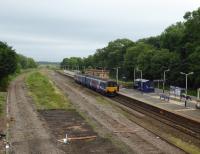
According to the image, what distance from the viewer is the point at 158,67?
80.0 meters

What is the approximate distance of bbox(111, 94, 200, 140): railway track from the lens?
109 feet

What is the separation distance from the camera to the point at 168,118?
4006 centimetres

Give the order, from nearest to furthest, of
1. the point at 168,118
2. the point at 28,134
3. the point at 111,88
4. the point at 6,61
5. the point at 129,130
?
the point at 28,134, the point at 129,130, the point at 168,118, the point at 111,88, the point at 6,61

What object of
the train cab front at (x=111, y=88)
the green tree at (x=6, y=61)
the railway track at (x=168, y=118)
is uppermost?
the green tree at (x=6, y=61)

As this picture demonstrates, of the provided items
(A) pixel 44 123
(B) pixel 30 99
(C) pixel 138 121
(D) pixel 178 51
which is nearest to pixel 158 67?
(D) pixel 178 51

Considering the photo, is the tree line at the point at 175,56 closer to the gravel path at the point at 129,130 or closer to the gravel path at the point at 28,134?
the gravel path at the point at 129,130

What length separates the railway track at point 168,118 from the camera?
3338 centimetres

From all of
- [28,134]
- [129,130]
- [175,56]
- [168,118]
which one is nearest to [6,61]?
[175,56]

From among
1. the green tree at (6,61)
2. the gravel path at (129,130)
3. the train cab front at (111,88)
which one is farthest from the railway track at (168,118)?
the green tree at (6,61)

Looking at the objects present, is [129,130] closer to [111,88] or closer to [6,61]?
[111,88]

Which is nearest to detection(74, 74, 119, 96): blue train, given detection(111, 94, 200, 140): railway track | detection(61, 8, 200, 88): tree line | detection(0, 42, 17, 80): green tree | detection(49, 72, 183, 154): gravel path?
detection(111, 94, 200, 140): railway track

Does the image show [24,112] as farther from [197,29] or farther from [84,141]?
[197,29]

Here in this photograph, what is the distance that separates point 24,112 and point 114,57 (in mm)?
93417

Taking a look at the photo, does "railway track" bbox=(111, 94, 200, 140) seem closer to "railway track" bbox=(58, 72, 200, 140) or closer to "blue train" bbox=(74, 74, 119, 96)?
"railway track" bbox=(58, 72, 200, 140)
